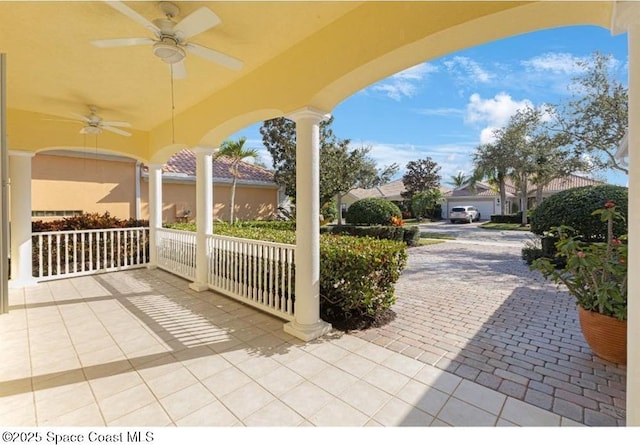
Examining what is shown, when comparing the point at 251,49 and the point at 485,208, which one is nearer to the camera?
the point at 251,49

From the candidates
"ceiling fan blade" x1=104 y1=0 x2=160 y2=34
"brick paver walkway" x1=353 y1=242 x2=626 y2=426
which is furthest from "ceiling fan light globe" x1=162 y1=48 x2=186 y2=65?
"brick paver walkway" x1=353 y1=242 x2=626 y2=426

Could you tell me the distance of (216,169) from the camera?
12117 millimetres

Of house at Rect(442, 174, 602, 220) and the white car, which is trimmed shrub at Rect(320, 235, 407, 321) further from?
house at Rect(442, 174, 602, 220)

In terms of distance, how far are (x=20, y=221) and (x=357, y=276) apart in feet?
21.7

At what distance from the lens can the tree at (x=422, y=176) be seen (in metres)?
30.1

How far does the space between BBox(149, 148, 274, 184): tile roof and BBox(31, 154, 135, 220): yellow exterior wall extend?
1349 millimetres

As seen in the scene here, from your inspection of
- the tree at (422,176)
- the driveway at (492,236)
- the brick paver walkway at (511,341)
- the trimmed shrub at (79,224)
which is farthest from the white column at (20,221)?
the tree at (422,176)

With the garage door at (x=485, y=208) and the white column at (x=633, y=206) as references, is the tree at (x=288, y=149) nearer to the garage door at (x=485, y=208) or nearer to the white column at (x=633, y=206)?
the white column at (x=633, y=206)

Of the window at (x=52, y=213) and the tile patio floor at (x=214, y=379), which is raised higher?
the window at (x=52, y=213)

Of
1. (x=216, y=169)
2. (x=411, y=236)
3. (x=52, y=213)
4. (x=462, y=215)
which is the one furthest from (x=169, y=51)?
(x=462, y=215)

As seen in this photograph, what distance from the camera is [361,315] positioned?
12.9ft

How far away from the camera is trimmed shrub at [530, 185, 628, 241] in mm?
6598

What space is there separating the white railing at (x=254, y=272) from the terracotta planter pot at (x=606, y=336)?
327 cm

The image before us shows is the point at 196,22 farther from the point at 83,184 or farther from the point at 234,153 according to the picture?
the point at 234,153
